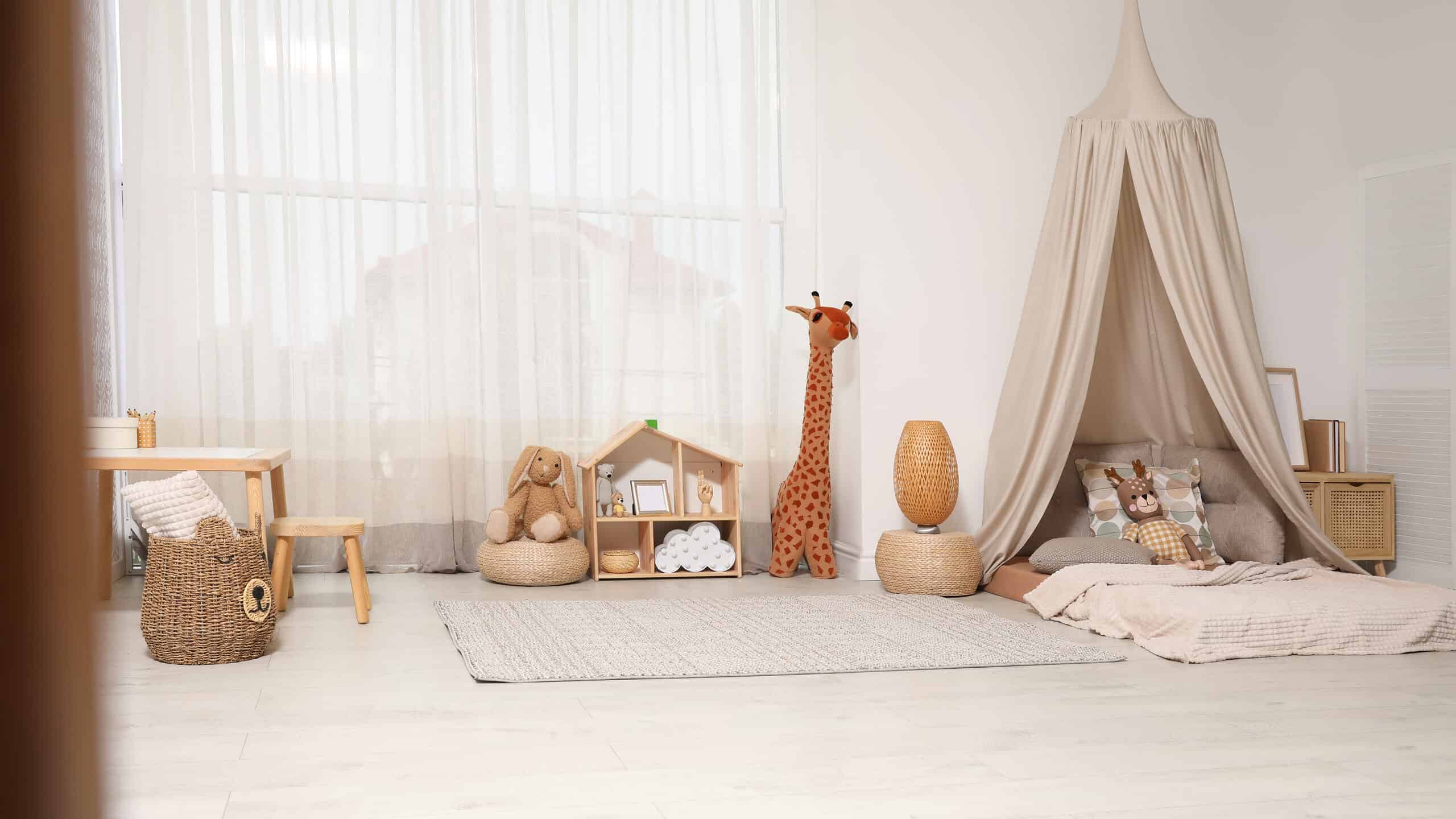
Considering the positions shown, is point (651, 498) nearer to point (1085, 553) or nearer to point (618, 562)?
point (618, 562)

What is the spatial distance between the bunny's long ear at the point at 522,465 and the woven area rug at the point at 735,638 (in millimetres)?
622

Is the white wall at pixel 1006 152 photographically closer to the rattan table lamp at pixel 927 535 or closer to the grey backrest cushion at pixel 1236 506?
the rattan table lamp at pixel 927 535

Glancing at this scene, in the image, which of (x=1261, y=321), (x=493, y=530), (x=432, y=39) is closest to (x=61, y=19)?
(x=493, y=530)

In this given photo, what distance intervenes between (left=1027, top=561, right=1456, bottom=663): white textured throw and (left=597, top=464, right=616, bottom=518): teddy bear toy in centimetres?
192

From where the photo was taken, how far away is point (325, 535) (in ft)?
11.0

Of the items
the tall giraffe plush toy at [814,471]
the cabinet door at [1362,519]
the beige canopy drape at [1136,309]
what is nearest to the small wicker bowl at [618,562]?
the tall giraffe plush toy at [814,471]

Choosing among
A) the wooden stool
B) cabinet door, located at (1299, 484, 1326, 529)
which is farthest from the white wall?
the wooden stool

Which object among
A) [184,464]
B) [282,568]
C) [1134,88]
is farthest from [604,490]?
[1134,88]

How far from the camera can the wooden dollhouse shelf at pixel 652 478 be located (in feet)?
14.8

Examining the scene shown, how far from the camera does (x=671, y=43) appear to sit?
188 inches

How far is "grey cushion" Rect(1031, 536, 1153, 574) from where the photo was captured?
3.78 meters

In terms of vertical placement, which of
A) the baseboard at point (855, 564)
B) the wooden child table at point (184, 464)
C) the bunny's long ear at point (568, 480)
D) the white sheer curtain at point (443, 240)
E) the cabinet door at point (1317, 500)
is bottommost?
the baseboard at point (855, 564)

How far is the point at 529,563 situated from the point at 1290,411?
3.24 m

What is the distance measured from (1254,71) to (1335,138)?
459 mm
